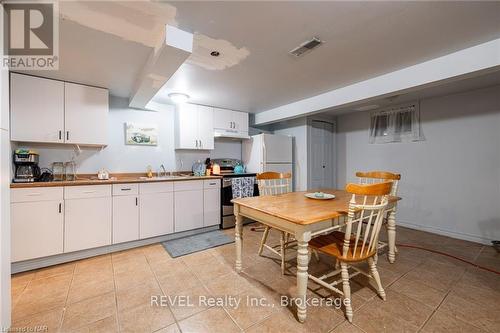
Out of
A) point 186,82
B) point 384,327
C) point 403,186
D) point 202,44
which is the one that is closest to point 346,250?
point 384,327

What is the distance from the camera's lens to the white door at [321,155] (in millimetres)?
4508

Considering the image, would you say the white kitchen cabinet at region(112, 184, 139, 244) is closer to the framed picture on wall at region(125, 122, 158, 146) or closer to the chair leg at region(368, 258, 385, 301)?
the framed picture on wall at region(125, 122, 158, 146)

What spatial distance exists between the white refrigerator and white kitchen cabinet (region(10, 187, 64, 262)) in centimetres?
301

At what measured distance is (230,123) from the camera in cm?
414

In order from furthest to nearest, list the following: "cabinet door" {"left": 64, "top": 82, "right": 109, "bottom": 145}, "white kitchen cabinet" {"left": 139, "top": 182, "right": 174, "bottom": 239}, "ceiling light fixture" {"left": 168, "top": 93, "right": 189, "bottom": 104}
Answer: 1. "ceiling light fixture" {"left": 168, "top": 93, "right": 189, "bottom": 104}
2. "white kitchen cabinet" {"left": 139, "top": 182, "right": 174, "bottom": 239}
3. "cabinet door" {"left": 64, "top": 82, "right": 109, "bottom": 145}

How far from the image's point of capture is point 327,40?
1839 millimetres

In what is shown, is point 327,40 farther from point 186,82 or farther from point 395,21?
point 186,82

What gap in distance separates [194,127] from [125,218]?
1825mm

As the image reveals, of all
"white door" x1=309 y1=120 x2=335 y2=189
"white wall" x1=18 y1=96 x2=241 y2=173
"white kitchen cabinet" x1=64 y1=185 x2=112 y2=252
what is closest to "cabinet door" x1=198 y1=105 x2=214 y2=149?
"white wall" x1=18 y1=96 x2=241 y2=173

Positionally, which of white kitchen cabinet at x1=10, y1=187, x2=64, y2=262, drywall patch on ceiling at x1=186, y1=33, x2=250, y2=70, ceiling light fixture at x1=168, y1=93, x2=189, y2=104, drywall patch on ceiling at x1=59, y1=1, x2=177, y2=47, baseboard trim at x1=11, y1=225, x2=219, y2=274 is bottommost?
baseboard trim at x1=11, y1=225, x2=219, y2=274

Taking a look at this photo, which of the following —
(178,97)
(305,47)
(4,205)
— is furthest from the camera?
(178,97)

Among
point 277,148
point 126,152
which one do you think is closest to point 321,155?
point 277,148

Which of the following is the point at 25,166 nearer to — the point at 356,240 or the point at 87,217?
the point at 87,217

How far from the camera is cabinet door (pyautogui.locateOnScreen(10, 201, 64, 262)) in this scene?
7.11 feet
